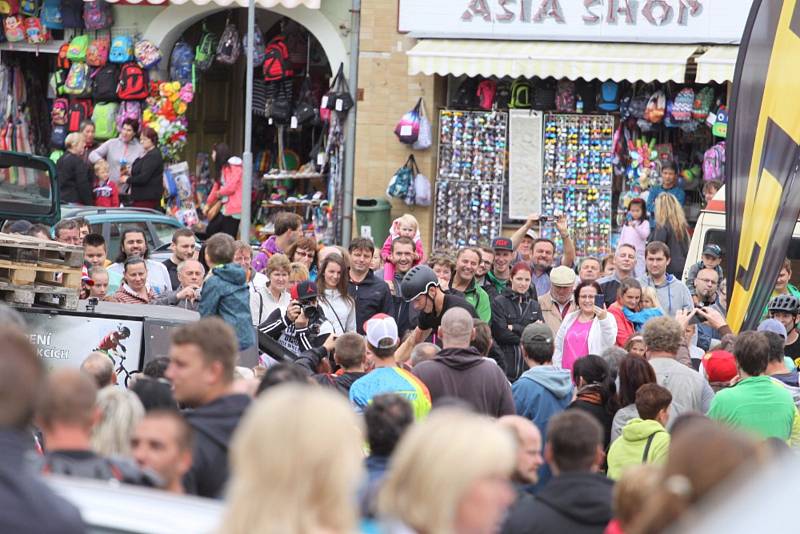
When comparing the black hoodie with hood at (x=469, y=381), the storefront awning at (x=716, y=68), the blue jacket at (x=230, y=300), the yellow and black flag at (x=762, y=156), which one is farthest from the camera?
the storefront awning at (x=716, y=68)

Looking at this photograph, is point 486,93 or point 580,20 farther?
point 486,93

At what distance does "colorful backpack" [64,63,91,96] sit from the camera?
20453 mm

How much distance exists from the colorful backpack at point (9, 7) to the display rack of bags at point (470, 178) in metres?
6.51

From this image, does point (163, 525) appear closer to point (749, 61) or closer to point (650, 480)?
point (650, 480)

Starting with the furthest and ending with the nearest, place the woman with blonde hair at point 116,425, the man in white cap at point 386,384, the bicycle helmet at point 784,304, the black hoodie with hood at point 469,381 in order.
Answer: the bicycle helmet at point 784,304, the black hoodie with hood at point 469,381, the man in white cap at point 386,384, the woman with blonde hair at point 116,425

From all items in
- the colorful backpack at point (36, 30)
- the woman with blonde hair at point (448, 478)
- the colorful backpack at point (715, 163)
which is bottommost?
the woman with blonde hair at point (448, 478)

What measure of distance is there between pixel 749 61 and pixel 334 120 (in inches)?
406

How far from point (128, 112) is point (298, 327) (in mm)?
10629

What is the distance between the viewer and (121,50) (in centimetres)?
2036

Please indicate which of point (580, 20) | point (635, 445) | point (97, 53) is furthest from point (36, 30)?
point (635, 445)

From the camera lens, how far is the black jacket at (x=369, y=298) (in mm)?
11094

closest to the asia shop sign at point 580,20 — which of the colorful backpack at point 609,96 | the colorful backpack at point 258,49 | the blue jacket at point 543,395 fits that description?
the colorful backpack at point 609,96

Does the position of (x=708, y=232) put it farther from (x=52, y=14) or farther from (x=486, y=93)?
(x=52, y=14)

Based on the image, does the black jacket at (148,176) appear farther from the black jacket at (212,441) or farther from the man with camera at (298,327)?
the black jacket at (212,441)
